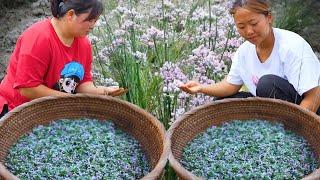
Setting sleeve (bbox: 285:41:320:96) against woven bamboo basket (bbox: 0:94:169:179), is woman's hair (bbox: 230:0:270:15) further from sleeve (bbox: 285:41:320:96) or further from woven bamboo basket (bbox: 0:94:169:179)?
woven bamboo basket (bbox: 0:94:169:179)

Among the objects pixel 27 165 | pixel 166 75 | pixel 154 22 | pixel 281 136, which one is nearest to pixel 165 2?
pixel 154 22

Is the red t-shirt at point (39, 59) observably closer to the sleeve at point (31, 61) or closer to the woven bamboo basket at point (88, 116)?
the sleeve at point (31, 61)

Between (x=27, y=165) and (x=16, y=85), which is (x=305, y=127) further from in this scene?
(x=16, y=85)

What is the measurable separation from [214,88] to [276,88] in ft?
1.05

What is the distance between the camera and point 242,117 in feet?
8.52

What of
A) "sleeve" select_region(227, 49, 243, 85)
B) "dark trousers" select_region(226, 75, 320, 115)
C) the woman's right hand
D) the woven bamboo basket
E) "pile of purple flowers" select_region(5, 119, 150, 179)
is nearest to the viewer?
"pile of purple flowers" select_region(5, 119, 150, 179)

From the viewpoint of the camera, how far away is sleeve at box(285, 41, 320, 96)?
2672mm

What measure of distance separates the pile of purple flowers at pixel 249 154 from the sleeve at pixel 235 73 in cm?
51

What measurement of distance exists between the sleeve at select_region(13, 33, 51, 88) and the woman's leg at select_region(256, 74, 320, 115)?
1.05 m

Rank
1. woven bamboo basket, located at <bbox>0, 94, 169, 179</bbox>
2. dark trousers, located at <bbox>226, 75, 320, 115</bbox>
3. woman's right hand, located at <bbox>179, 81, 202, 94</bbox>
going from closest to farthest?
woven bamboo basket, located at <bbox>0, 94, 169, 179</bbox> < woman's right hand, located at <bbox>179, 81, 202, 94</bbox> < dark trousers, located at <bbox>226, 75, 320, 115</bbox>

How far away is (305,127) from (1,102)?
149cm

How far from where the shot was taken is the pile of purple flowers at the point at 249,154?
214cm

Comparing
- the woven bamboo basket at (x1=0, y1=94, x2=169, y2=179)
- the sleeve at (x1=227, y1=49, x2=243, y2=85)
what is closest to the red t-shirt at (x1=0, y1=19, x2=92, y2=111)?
the woven bamboo basket at (x1=0, y1=94, x2=169, y2=179)

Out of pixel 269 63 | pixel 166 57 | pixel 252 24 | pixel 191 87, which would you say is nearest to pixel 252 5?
pixel 252 24
